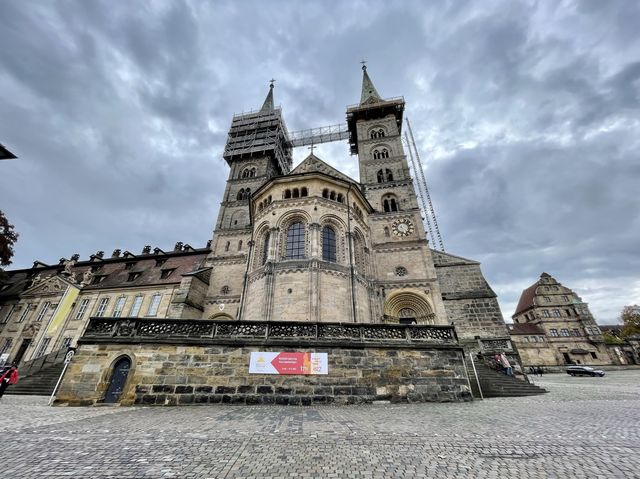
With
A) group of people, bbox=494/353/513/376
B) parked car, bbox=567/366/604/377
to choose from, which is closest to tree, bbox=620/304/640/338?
parked car, bbox=567/366/604/377

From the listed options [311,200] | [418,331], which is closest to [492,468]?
[418,331]

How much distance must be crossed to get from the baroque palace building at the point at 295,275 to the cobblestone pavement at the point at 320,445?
393cm

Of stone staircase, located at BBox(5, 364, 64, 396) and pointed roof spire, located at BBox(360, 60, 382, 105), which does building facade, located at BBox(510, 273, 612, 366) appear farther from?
stone staircase, located at BBox(5, 364, 64, 396)

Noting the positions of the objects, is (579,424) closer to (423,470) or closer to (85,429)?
(423,470)

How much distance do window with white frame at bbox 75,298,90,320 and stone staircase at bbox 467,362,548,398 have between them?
108 ft

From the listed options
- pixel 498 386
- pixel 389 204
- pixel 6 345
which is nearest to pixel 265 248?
pixel 389 204

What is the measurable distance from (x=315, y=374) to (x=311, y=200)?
12.2m

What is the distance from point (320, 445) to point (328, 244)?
1430cm

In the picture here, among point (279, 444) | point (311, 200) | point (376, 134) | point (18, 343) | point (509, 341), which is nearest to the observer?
point (279, 444)

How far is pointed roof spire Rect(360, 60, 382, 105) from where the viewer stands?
35.8 meters

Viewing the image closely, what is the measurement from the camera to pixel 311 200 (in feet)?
62.6

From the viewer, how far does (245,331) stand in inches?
400

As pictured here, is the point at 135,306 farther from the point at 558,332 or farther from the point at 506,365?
the point at 558,332

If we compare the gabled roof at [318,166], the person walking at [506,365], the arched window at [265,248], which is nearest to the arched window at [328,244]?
the arched window at [265,248]
